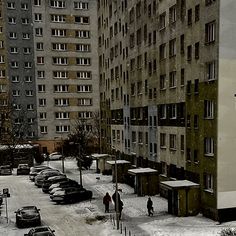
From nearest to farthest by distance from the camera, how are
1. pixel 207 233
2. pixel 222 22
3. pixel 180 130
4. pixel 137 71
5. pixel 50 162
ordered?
pixel 207 233
pixel 222 22
pixel 180 130
pixel 137 71
pixel 50 162

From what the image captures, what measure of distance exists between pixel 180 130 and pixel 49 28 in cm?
4959

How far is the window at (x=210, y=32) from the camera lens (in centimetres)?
2784

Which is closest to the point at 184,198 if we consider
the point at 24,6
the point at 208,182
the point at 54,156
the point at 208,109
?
the point at 208,182

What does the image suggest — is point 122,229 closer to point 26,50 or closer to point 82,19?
point 26,50

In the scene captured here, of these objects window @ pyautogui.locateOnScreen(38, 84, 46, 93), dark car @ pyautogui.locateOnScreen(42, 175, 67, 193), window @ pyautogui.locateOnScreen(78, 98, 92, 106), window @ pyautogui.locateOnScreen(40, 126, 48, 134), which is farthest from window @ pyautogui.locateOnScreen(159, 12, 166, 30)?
window @ pyautogui.locateOnScreen(40, 126, 48, 134)

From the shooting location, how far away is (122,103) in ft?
165

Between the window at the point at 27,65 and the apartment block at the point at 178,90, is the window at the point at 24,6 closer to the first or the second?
the window at the point at 27,65

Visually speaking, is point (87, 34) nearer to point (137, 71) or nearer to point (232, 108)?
point (137, 71)

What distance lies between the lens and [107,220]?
29.2 meters

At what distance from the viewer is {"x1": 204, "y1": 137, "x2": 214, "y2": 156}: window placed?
28.5m

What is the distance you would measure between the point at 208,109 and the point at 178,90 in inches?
224

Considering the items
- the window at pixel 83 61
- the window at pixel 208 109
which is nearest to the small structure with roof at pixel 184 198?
the window at pixel 208 109

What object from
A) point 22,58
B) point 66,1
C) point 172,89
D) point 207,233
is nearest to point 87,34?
point 66,1

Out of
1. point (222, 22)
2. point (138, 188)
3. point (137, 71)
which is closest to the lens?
point (222, 22)
